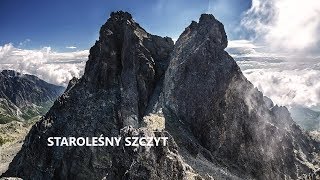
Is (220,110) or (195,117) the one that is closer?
(195,117)

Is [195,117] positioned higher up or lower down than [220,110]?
lower down

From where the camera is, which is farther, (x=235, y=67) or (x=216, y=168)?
(x=235, y=67)

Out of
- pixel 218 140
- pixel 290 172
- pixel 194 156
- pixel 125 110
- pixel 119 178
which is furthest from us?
pixel 290 172

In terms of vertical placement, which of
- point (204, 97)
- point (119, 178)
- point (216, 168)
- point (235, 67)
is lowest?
point (216, 168)

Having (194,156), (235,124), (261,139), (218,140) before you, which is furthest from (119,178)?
(261,139)

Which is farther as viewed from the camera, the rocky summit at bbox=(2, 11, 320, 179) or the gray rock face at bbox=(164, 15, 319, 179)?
the gray rock face at bbox=(164, 15, 319, 179)

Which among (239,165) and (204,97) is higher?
(204,97)

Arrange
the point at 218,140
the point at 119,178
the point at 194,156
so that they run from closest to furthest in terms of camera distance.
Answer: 1. the point at 119,178
2. the point at 194,156
3. the point at 218,140

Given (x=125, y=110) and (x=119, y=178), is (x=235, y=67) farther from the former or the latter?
(x=119, y=178)

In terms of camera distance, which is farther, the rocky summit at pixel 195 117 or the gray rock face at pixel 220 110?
the gray rock face at pixel 220 110

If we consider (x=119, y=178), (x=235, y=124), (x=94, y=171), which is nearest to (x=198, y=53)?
(x=235, y=124)

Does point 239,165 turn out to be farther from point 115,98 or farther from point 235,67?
point 115,98
